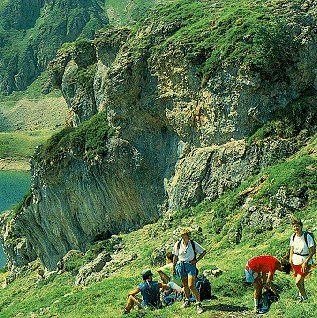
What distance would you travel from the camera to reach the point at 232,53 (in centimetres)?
2750

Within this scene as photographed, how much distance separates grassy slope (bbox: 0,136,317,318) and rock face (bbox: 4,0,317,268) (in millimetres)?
2001

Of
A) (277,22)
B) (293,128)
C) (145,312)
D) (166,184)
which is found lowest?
(166,184)

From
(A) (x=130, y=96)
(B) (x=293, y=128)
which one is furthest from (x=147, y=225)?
(B) (x=293, y=128)

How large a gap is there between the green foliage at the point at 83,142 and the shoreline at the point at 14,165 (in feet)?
372

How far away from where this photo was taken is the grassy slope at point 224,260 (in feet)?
41.8

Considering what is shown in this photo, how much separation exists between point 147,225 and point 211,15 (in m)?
15.0

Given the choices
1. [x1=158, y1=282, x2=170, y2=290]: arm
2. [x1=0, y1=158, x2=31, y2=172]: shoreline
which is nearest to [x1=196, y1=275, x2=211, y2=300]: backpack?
[x1=158, y1=282, x2=170, y2=290]: arm

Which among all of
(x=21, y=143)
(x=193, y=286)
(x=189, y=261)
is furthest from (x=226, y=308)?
(x=21, y=143)

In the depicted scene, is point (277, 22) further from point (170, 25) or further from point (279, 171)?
point (279, 171)

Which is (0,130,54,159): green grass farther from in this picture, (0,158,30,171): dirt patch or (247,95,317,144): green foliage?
(247,95,317,144): green foliage

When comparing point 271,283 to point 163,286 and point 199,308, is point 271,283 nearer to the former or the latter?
point 199,308

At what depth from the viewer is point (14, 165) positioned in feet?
504

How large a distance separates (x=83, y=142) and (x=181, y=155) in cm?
881

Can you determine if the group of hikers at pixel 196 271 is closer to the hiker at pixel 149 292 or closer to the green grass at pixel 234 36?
the hiker at pixel 149 292
